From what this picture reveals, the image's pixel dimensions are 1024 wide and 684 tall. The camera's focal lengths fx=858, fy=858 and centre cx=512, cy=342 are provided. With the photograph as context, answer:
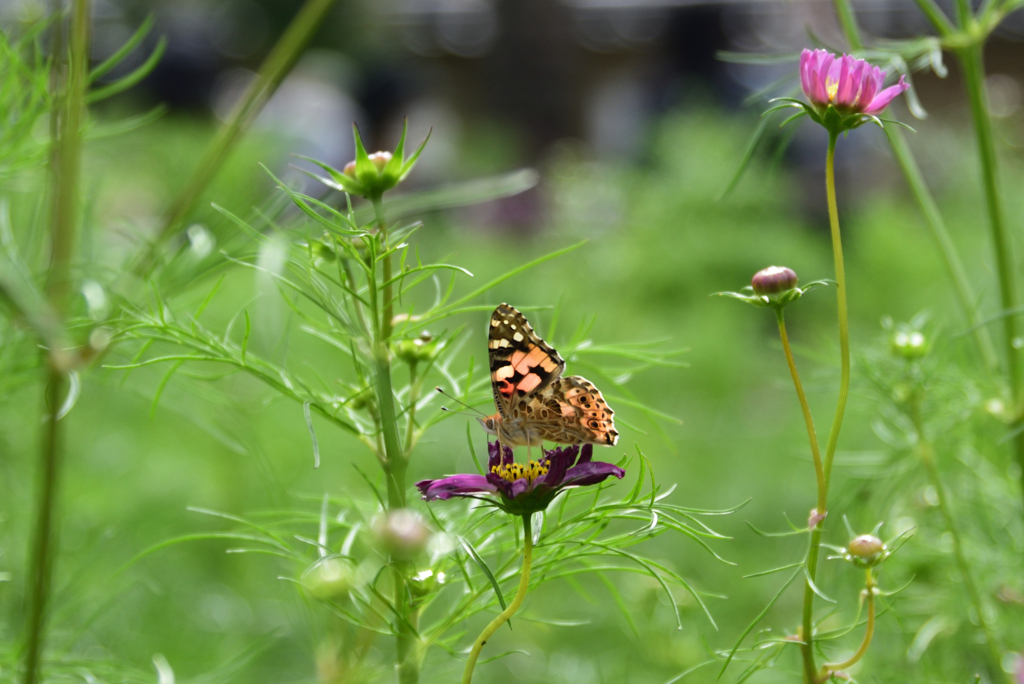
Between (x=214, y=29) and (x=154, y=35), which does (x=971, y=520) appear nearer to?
(x=214, y=29)

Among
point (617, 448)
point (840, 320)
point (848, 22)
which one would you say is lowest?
point (617, 448)

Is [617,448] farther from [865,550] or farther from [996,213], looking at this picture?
[865,550]

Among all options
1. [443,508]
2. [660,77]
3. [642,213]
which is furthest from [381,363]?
[660,77]

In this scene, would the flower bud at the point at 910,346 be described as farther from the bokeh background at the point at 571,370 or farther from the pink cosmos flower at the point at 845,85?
the pink cosmos flower at the point at 845,85

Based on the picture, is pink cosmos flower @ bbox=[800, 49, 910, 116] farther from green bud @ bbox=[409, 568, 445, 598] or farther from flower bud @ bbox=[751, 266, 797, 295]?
green bud @ bbox=[409, 568, 445, 598]

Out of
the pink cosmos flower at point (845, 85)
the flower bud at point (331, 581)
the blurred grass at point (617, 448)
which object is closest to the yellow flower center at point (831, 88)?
the pink cosmos flower at point (845, 85)

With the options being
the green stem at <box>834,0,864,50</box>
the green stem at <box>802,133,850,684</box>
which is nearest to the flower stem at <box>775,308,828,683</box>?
the green stem at <box>802,133,850,684</box>

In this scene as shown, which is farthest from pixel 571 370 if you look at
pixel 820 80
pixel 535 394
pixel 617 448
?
pixel 617 448
